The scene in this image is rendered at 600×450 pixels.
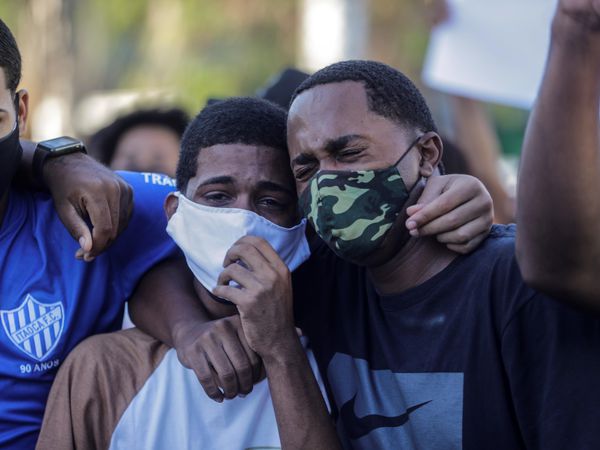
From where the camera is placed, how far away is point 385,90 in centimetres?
299

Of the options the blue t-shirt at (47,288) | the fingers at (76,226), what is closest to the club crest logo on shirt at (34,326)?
the blue t-shirt at (47,288)

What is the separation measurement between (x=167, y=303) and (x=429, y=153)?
950 mm

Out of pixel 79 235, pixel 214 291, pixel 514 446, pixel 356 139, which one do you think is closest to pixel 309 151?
pixel 356 139

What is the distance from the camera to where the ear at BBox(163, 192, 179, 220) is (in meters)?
3.37

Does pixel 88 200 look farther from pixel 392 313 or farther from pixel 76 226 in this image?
pixel 392 313

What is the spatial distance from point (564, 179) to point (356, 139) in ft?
2.98

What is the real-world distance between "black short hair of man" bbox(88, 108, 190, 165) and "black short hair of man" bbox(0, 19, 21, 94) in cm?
306

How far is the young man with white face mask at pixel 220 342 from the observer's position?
291 centimetres

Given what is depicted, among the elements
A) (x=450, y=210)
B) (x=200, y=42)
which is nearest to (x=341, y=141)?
(x=450, y=210)

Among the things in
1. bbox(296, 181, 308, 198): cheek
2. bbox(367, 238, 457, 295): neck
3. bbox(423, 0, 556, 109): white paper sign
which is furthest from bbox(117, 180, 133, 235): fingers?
bbox(423, 0, 556, 109): white paper sign

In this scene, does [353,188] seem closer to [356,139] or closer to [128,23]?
[356,139]

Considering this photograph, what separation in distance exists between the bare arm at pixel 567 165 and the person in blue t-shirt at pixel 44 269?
4.61ft

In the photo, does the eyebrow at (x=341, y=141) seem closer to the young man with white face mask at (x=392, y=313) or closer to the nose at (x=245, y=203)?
the young man with white face mask at (x=392, y=313)

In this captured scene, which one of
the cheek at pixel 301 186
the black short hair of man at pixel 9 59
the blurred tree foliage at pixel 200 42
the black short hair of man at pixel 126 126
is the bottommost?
the blurred tree foliage at pixel 200 42
